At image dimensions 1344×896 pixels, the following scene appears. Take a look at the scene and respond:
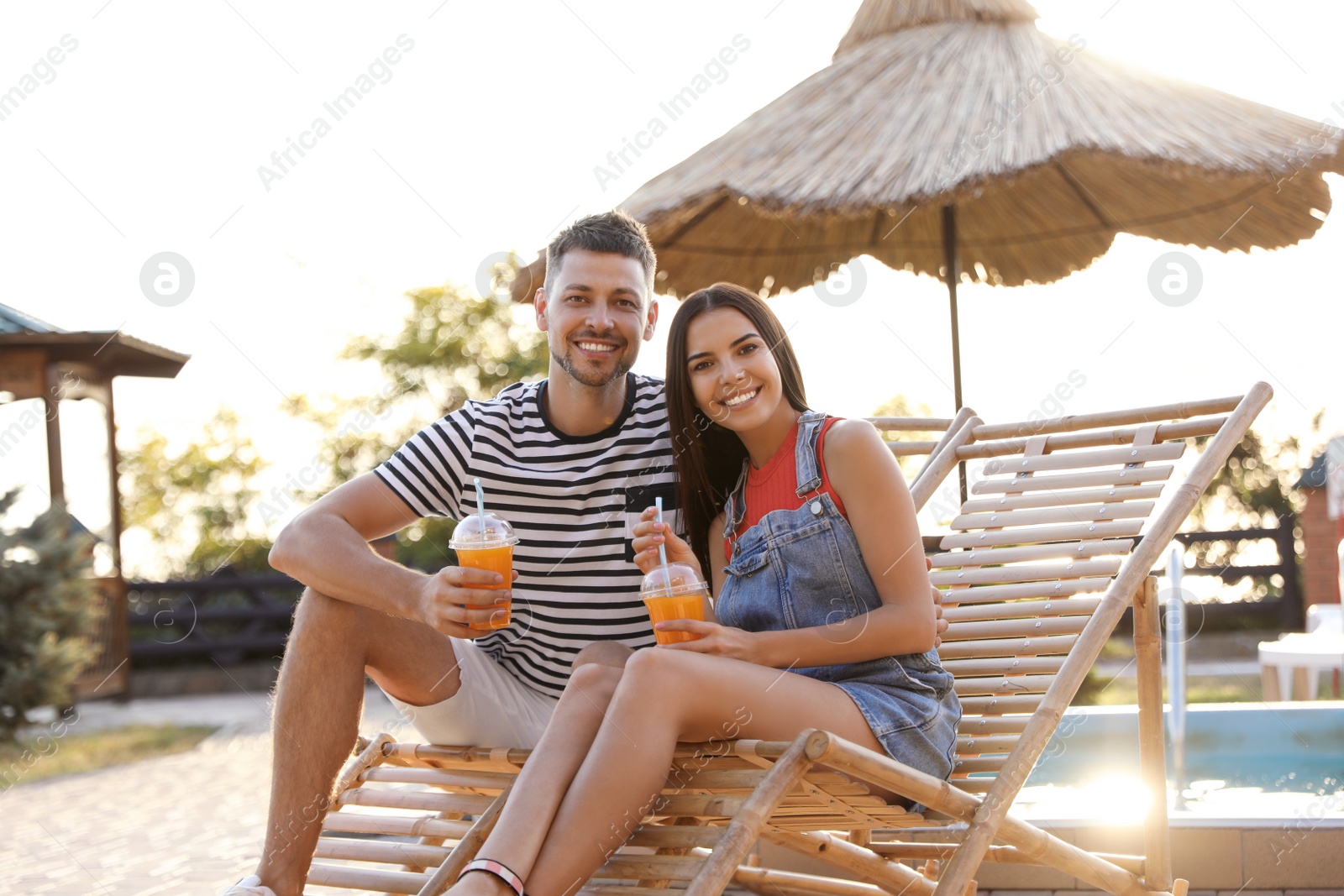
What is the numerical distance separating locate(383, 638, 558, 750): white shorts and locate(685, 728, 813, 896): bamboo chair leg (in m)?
0.82

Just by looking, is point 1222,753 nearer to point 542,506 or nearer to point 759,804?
point 542,506

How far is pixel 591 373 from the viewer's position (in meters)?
2.75

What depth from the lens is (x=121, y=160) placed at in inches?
270

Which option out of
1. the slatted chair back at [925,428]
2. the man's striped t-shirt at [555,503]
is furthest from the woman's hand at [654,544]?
the slatted chair back at [925,428]

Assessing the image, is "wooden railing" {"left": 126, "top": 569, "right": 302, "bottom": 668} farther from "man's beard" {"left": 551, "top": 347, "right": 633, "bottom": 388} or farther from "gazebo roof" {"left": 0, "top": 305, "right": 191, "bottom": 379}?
"man's beard" {"left": 551, "top": 347, "right": 633, "bottom": 388}

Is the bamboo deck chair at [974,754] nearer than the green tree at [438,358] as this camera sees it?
Yes

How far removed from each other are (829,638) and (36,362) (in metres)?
9.21

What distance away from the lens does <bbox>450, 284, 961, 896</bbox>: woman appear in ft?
6.63

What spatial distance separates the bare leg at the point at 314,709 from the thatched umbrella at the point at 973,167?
2636 millimetres

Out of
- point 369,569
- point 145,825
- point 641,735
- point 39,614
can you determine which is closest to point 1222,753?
point 641,735

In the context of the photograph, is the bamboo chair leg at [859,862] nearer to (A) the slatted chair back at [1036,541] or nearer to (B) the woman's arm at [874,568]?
(A) the slatted chair back at [1036,541]

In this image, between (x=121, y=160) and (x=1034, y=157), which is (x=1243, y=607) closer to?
(x=1034, y=157)

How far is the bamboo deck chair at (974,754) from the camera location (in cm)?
211

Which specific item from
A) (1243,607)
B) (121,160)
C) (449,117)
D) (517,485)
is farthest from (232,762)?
(1243,607)
